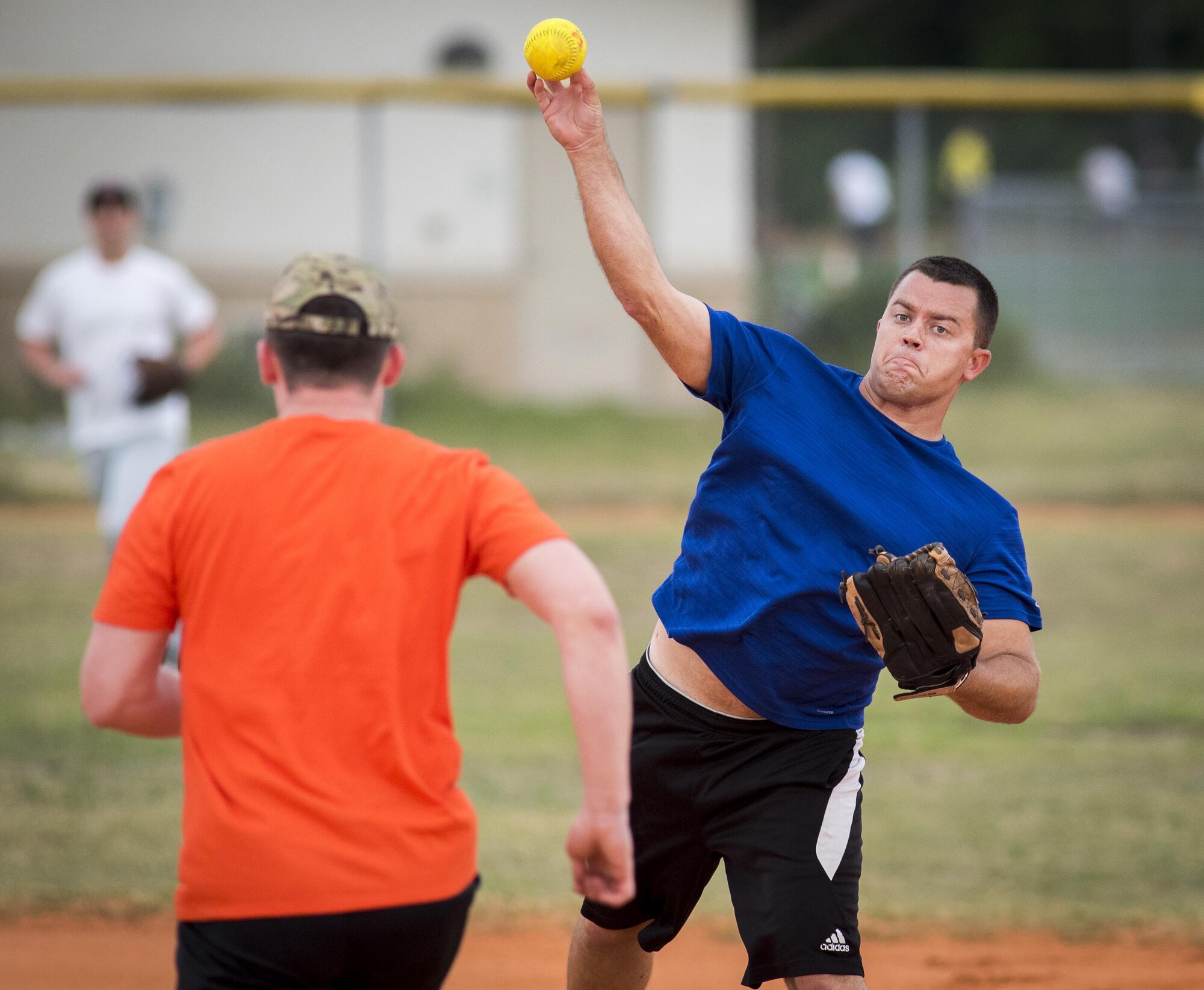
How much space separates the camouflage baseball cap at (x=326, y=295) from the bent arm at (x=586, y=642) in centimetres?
49

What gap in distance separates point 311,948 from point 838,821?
1.41m

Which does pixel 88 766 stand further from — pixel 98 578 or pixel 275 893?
pixel 275 893

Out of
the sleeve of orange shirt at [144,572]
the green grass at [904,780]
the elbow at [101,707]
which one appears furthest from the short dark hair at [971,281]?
the green grass at [904,780]

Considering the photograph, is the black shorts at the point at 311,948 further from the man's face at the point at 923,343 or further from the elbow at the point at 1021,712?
the man's face at the point at 923,343

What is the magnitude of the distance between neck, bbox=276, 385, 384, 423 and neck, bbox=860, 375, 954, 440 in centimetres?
141

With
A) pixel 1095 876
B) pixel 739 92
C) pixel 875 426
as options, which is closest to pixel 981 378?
pixel 739 92

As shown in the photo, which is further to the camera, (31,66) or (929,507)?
(31,66)

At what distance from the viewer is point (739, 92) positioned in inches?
546

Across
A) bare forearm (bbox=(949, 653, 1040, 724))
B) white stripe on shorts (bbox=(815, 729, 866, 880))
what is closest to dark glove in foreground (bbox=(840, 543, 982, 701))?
bare forearm (bbox=(949, 653, 1040, 724))

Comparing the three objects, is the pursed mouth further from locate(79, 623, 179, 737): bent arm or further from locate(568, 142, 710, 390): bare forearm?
locate(79, 623, 179, 737): bent arm

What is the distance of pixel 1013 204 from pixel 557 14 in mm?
5983

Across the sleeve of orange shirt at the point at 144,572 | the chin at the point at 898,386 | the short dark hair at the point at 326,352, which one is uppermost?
the short dark hair at the point at 326,352

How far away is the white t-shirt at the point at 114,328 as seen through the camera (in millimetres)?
7965

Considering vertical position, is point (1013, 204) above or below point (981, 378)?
above
